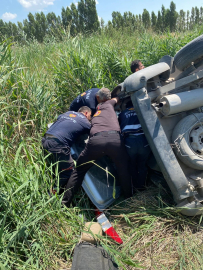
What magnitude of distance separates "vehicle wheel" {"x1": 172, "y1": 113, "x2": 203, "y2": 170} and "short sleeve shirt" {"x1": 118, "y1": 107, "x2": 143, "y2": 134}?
20.4 inches

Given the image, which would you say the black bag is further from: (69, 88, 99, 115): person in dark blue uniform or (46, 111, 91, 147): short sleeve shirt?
(69, 88, 99, 115): person in dark blue uniform

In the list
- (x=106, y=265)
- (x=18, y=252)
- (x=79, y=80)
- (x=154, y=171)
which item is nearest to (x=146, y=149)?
(x=154, y=171)

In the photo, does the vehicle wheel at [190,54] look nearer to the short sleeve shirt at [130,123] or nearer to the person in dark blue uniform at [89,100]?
the short sleeve shirt at [130,123]

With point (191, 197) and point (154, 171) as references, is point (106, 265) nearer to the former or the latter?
point (191, 197)

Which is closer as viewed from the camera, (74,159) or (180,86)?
(180,86)

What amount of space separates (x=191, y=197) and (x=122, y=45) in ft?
16.1

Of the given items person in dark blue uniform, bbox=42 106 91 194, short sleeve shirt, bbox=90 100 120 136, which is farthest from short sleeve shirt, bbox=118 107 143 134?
person in dark blue uniform, bbox=42 106 91 194

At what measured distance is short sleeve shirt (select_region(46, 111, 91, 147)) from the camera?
9.68 feet

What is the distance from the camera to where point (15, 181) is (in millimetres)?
2172

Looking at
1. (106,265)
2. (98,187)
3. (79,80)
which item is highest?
(79,80)

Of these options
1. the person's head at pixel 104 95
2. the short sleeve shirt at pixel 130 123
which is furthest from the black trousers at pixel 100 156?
the person's head at pixel 104 95

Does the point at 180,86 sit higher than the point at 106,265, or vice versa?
the point at 180,86

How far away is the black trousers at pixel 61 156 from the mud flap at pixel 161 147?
3.80ft

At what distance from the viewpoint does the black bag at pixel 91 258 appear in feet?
6.11
